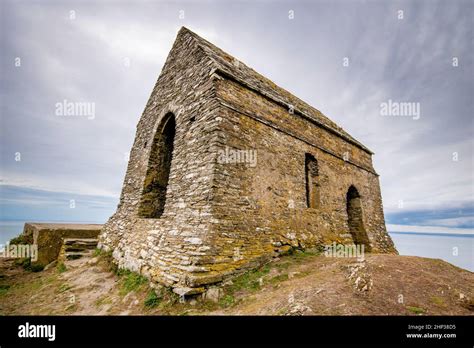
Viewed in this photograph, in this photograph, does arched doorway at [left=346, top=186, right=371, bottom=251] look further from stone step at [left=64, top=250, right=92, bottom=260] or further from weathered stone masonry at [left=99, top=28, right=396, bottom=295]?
stone step at [left=64, top=250, right=92, bottom=260]

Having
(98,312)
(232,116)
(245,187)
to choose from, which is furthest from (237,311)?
(232,116)

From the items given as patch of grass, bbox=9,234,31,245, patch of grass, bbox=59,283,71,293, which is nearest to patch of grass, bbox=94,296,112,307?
patch of grass, bbox=59,283,71,293

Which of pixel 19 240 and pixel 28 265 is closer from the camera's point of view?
pixel 28 265

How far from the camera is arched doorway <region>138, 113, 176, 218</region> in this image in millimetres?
8062

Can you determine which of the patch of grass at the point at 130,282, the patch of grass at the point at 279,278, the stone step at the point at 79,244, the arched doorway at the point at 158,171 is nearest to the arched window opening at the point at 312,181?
the patch of grass at the point at 279,278

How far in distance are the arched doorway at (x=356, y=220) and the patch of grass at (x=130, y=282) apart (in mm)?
9753

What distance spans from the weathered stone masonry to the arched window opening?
4 cm

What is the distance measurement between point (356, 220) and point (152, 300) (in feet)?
33.7

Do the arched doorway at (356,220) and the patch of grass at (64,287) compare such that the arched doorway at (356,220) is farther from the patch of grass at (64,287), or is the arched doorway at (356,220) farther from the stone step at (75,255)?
the stone step at (75,255)

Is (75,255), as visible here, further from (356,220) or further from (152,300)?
(356,220)

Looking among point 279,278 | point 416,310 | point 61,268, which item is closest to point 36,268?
point 61,268

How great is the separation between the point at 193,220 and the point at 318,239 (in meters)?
4.83

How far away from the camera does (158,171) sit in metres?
8.42
